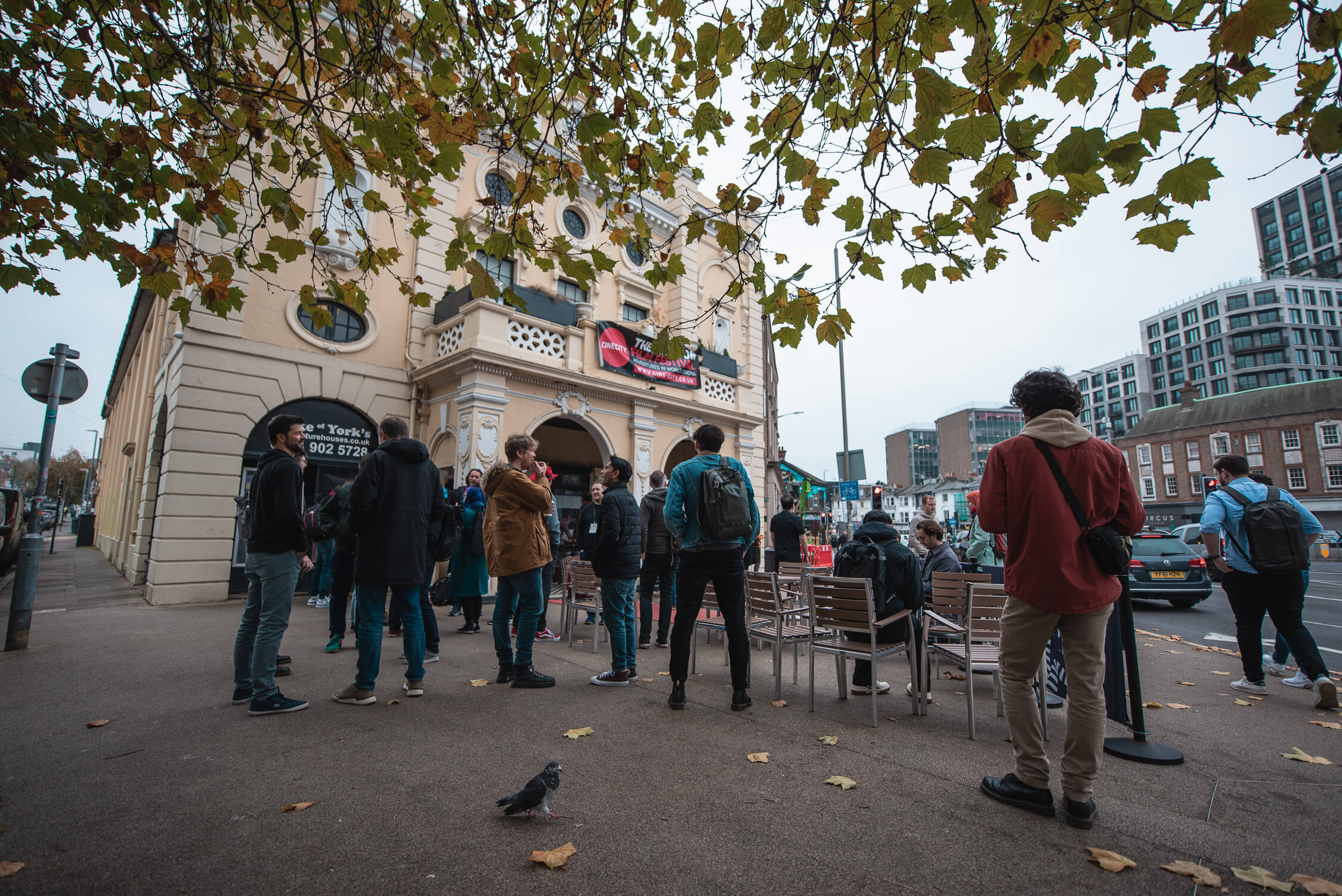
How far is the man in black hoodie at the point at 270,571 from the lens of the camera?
3971mm

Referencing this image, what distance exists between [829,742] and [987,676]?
3.11 m

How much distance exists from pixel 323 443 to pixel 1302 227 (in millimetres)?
108456

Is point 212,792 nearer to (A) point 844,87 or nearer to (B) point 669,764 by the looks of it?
(B) point 669,764

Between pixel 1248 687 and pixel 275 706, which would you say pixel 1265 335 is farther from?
pixel 275 706

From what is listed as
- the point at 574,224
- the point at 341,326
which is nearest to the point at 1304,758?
the point at 341,326

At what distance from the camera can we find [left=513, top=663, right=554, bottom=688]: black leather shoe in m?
4.68

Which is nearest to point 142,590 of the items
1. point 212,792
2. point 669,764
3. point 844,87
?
point 212,792

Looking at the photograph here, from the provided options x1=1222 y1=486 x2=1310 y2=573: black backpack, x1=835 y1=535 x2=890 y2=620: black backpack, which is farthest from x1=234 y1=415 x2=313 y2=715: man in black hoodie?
x1=1222 y1=486 x2=1310 y2=573: black backpack

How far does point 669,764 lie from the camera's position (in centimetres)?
320

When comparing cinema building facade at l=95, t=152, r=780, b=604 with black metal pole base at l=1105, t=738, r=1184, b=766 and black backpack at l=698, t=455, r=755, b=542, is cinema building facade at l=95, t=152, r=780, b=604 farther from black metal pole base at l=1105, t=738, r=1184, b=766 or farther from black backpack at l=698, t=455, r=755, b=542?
black metal pole base at l=1105, t=738, r=1184, b=766

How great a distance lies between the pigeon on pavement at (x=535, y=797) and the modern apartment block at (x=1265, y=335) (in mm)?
82897

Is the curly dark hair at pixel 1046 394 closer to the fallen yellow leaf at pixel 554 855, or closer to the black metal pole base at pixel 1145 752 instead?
the black metal pole base at pixel 1145 752

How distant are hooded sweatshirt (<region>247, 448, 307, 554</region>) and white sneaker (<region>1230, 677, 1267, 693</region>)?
742 centimetres

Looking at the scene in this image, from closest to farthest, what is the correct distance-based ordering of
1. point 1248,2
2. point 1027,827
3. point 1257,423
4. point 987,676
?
point 1248,2 < point 1027,827 < point 987,676 < point 1257,423
